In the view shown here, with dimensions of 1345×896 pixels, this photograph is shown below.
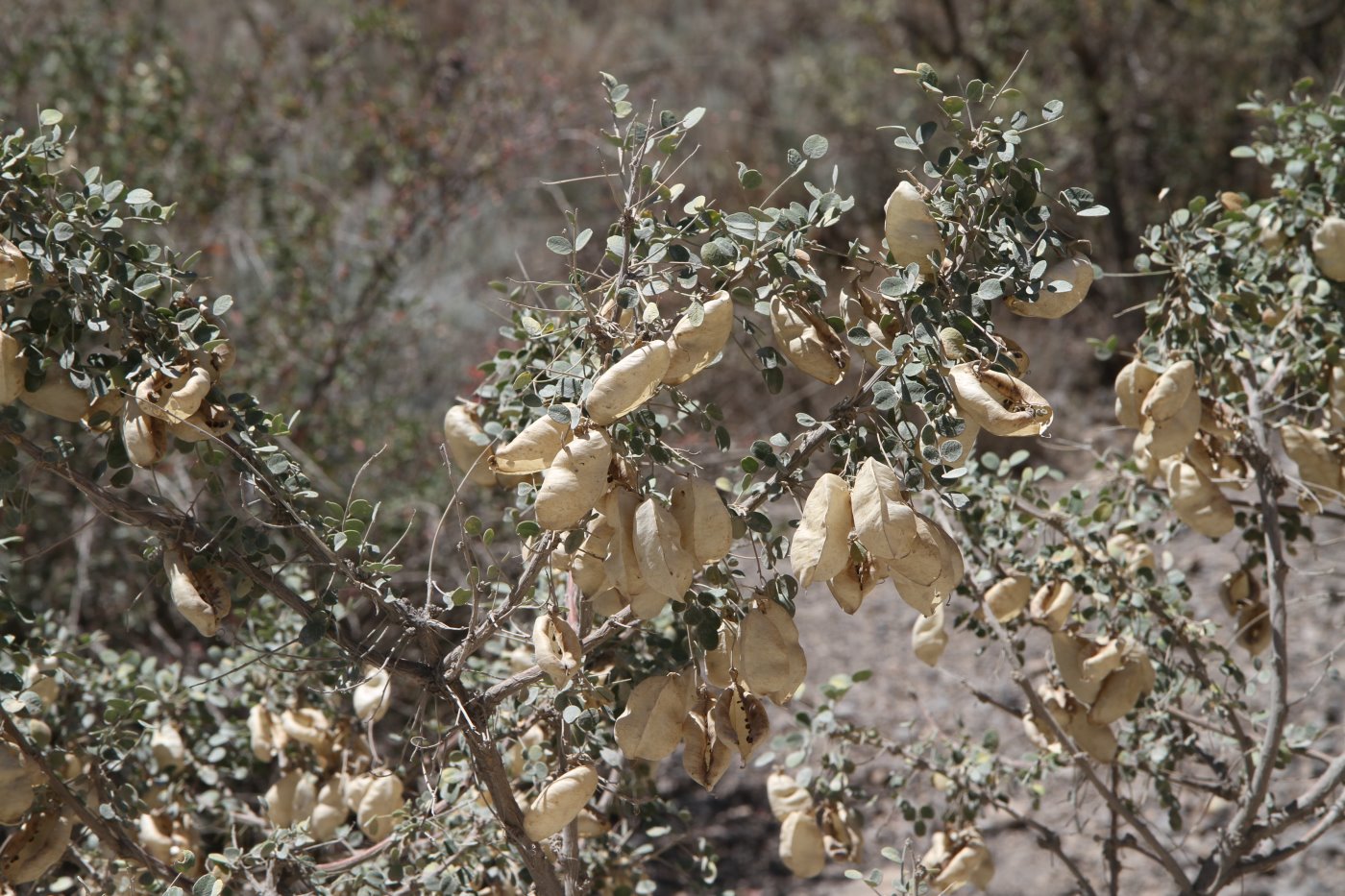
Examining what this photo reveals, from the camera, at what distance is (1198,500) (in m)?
1.62

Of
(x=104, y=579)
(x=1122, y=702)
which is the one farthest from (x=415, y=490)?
(x=1122, y=702)

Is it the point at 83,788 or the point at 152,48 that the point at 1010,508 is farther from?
the point at 152,48

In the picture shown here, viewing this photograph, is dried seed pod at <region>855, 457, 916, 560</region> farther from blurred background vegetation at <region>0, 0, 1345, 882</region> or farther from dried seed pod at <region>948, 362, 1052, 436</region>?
blurred background vegetation at <region>0, 0, 1345, 882</region>

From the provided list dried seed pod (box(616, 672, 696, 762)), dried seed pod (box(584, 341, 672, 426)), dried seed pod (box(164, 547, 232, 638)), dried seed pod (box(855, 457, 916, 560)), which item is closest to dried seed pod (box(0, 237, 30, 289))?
dried seed pod (box(164, 547, 232, 638))

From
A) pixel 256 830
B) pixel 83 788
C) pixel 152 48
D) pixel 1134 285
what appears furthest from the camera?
pixel 1134 285

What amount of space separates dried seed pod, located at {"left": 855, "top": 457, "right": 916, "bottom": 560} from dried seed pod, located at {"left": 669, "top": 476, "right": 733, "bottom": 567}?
4.8 inches

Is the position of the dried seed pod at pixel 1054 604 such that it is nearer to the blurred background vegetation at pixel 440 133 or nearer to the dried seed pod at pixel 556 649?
the dried seed pod at pixel 556 649

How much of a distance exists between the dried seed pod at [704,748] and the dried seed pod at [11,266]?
0.80 metres

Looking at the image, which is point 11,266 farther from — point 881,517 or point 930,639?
point 930,639

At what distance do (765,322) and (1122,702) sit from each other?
110 centimetres

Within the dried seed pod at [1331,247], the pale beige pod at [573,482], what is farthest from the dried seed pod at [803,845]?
the dried seed pod at [1331,247]

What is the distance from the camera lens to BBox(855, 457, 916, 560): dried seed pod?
97cm

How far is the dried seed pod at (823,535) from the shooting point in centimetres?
102

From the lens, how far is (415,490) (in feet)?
12.5
